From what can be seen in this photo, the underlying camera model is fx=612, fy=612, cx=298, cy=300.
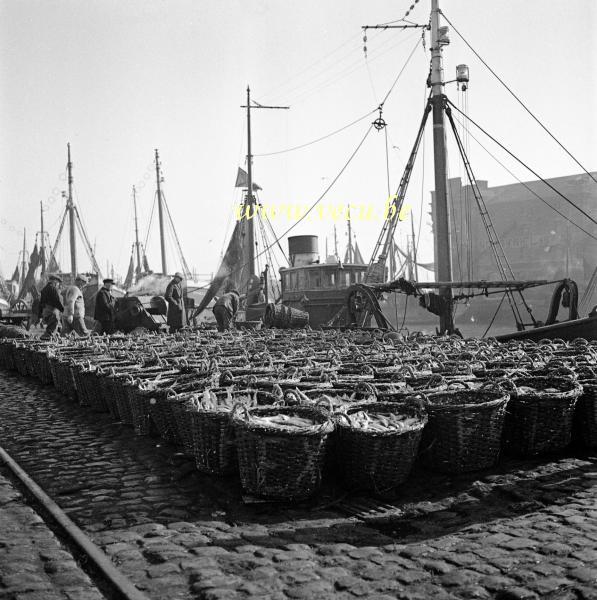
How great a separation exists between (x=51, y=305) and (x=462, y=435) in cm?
1456

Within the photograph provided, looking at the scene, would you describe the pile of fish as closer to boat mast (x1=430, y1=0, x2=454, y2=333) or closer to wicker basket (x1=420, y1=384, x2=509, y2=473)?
wicker basket (x1=420, y1=384, x2=509, y2=473)

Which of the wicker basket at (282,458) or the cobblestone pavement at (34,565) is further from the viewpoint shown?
the wicker basket at (282,458)

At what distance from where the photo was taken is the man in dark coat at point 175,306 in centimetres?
1918

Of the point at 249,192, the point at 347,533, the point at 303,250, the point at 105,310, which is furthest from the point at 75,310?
the point at 347,533

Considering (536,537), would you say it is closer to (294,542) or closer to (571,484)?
(571,484)

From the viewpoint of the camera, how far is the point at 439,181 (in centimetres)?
1711

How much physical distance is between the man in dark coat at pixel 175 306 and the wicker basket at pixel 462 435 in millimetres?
15124

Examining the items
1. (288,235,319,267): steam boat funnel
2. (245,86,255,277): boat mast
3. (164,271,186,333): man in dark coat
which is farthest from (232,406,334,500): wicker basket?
(245,86,255,277): boat mast

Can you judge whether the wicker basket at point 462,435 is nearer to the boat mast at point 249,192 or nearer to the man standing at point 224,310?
the man standing at point 224,310

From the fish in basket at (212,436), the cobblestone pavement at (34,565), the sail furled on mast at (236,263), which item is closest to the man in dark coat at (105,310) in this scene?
the sail furled on mast at (236,263)

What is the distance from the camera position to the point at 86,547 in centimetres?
355

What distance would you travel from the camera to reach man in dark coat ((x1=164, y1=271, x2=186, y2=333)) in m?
19.2

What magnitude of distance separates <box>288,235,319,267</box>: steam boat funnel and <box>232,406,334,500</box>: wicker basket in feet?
71.8

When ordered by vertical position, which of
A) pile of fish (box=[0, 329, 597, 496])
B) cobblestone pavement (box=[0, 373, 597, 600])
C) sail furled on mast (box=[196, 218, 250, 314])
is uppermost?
sail furled on mast (box=[196, 218, 250, 314])
